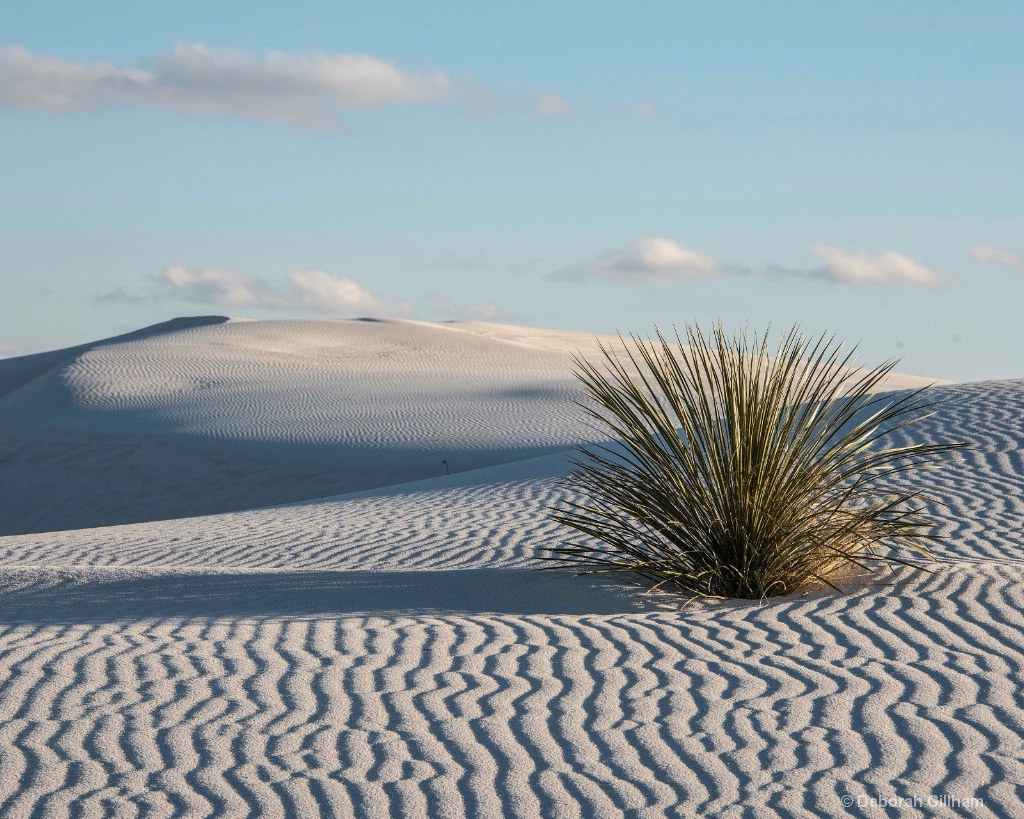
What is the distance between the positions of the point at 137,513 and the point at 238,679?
1602cm

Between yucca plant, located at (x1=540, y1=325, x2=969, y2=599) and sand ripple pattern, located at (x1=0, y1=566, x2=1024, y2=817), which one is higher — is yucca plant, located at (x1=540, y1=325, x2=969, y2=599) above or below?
above

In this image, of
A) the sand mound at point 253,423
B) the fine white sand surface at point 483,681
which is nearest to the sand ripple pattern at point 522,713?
the fine white sand surface at point 483,681

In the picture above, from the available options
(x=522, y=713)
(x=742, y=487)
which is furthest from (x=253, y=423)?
(x=522, y=713)

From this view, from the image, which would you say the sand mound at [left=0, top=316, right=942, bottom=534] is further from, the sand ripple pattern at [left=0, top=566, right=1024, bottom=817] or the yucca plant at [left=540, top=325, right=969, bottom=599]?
the sand ripple pattern at [left=0, top=566, right=1024, bottom=817]

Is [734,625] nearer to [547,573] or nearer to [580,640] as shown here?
[580,640]

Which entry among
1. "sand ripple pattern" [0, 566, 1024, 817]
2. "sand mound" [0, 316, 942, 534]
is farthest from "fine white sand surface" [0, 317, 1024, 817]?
"sand mound" [0, 316, 942, 534]

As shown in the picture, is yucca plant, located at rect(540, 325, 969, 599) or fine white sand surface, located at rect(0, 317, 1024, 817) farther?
yucca plant, located at rect(540, 325, 969, 599)

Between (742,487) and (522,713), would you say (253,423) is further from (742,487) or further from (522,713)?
(522,713)

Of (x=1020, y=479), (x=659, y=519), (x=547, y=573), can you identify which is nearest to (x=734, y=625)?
(x=659, y=519)

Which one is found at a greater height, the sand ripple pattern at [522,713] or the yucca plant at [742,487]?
the yucca plant at [742,487]

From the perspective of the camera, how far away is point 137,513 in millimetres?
20781

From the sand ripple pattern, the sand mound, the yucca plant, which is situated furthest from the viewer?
the sand mound

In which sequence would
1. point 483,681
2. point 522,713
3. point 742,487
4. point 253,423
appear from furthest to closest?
point 253,423, point 742,487, point 483,681, point 522,713

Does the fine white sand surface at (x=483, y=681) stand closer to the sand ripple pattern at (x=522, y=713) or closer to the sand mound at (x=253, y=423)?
the sand ripple pattern at (x=522, y=713)
